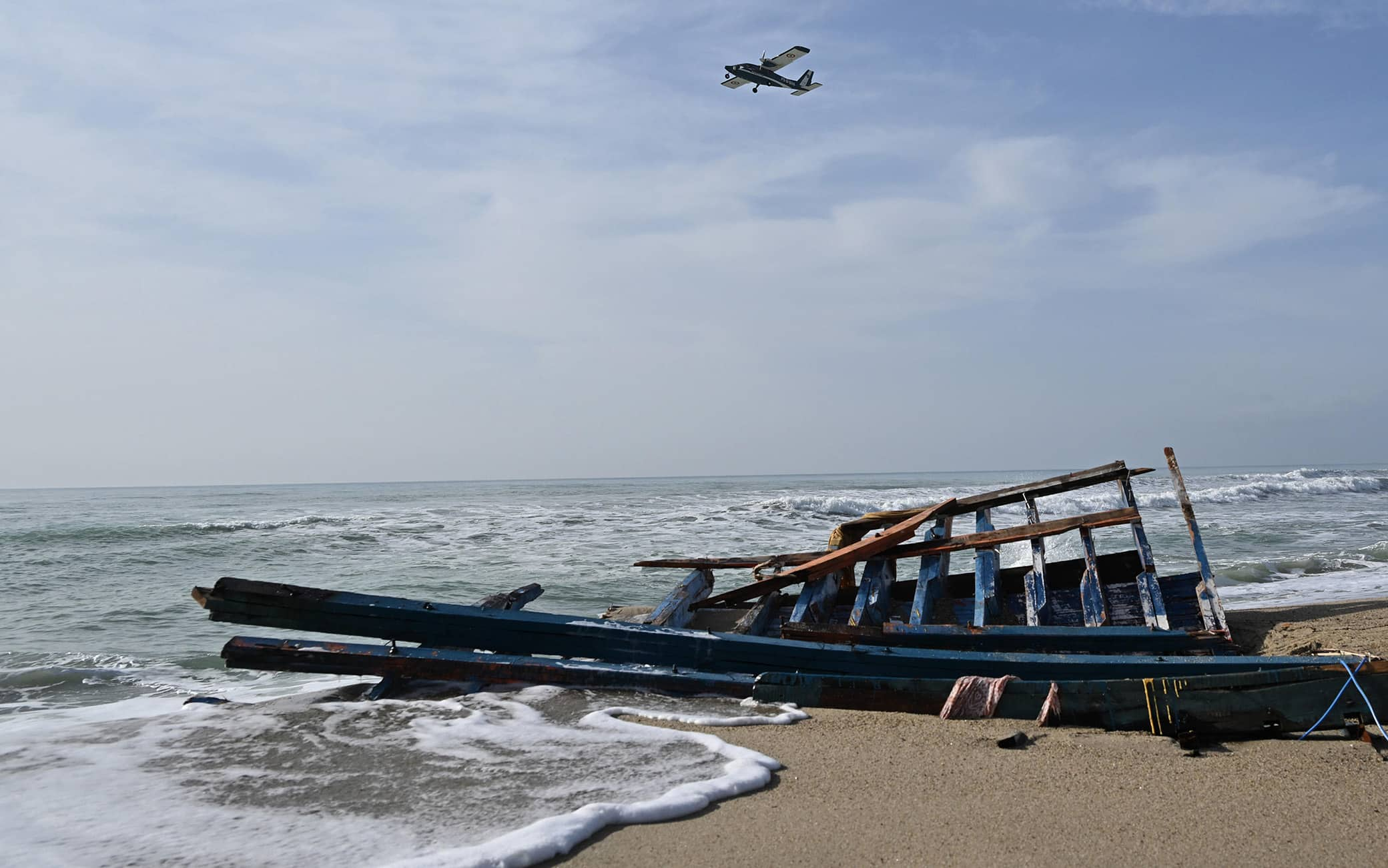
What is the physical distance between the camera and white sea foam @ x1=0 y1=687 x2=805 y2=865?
321 centimetres

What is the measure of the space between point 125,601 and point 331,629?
27.9ft

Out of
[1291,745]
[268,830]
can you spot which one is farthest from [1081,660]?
[268,830]

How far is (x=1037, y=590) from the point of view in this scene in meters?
6.57

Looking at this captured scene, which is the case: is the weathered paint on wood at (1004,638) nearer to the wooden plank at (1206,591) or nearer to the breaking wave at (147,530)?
the wooden plank at (1206,591)

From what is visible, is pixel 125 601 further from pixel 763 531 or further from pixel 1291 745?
pixel 763 531

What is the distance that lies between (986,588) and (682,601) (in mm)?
2373

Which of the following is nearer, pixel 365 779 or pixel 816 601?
pixel 365 779

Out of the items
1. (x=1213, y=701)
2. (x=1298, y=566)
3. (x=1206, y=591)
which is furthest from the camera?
(x=1298, y=566)

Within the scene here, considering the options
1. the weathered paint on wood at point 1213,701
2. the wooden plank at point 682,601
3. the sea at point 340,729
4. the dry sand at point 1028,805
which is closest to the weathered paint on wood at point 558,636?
the sea at point 340,729

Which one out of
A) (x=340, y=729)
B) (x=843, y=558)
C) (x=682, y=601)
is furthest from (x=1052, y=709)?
(x=340, y=729)

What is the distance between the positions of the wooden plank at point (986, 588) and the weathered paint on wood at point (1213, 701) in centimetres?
174

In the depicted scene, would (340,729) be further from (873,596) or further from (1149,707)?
(1149,707)

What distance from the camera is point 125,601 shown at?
1189cm

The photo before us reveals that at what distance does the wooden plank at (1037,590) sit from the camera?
6.45 metres
